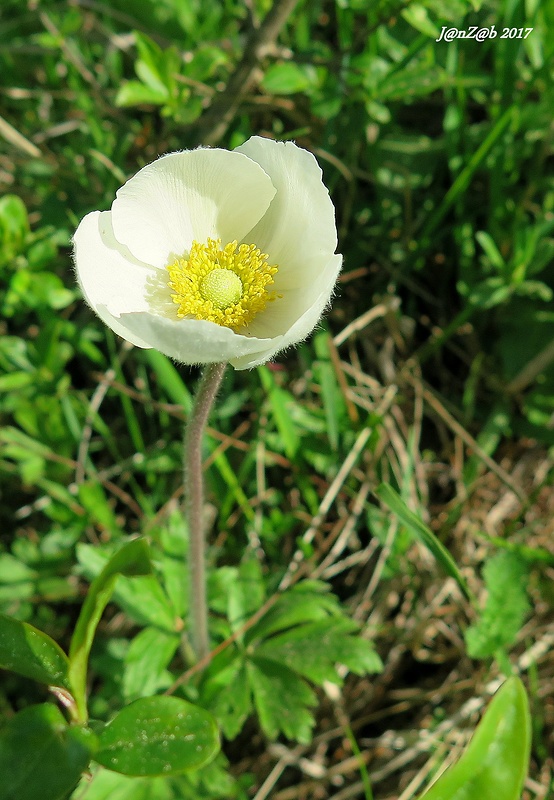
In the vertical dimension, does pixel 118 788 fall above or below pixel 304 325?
below

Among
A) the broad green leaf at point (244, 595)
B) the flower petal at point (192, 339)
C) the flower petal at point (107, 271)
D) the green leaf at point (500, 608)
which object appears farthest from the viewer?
the green leaf at point (500, 608)

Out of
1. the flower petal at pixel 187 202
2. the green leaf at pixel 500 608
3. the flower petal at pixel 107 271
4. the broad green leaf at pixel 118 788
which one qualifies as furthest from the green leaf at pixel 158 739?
the green leaf at pixel 500 608

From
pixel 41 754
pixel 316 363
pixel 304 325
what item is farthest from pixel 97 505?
pixel 304 325

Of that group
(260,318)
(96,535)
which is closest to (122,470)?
(96,535)

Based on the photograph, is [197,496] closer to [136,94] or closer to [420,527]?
[420,527]

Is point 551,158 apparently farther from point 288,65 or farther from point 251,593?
point 251,593

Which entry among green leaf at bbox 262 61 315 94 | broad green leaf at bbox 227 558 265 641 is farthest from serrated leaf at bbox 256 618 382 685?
green leaf at bbox 262 61 315 94

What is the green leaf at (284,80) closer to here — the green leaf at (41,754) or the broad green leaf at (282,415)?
the broad green leaf at (282,415)
